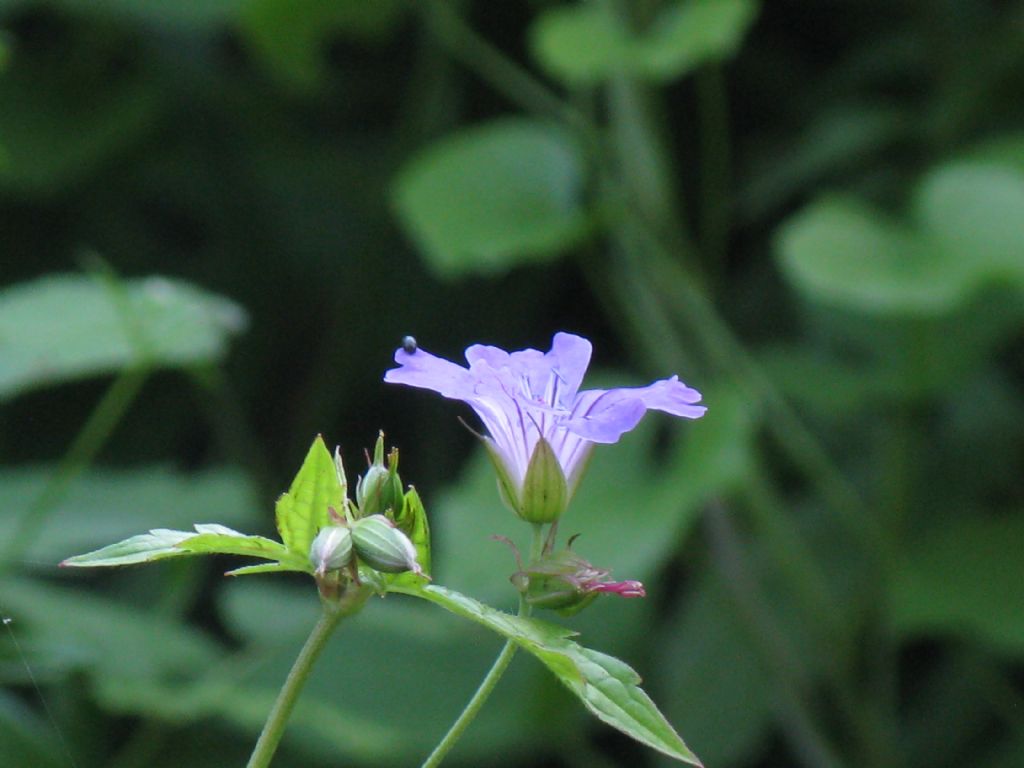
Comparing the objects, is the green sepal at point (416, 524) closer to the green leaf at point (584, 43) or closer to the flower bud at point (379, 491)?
the flower bud at point (379, 491)

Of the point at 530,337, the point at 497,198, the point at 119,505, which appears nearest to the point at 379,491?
the point at 119,505

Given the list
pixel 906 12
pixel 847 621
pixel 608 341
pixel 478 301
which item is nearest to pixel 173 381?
pixel 478 301

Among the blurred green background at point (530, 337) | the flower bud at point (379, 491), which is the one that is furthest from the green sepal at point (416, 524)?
the blurred green background at point (530, 337)

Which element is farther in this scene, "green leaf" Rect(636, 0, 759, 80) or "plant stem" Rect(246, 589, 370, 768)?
"green leaf" Rect(636, 0, 759, 80)

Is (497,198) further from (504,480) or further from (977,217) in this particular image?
(504,480)

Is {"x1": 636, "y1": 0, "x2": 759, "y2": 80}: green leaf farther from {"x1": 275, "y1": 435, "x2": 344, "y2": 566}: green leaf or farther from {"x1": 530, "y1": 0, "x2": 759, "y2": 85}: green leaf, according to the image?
{"x1": 275, "y1": 435, "x2": 344, "y2": 566}: green leaf

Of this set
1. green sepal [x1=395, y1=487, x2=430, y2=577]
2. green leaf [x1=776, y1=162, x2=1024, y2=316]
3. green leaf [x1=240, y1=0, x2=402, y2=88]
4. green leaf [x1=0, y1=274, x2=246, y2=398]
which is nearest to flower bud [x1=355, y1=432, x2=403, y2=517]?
green sepal [x1=395, y1=487, x2=430, y2=577]

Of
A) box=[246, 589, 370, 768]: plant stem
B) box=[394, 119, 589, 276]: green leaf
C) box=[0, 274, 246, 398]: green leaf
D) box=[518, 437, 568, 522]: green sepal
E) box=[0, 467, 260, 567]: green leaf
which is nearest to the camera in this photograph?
box=[246, 589, 370, 768]: plant stem
